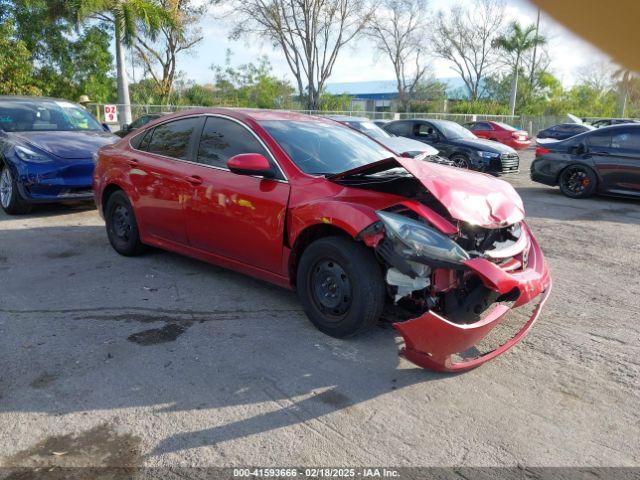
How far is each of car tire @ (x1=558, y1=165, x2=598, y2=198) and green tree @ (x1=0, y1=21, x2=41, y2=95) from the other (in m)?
19.9

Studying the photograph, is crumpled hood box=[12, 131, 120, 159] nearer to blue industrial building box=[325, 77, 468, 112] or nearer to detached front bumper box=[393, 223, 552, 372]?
detached front bumper box=[393, 223, 552, 372]

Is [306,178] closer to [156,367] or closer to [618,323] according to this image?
[156,367]

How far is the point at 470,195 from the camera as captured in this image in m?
3.56

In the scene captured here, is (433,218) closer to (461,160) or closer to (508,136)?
(461,160)

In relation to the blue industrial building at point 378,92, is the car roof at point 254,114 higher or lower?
lower

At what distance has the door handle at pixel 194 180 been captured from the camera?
15.1 feet

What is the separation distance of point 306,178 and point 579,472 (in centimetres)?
252

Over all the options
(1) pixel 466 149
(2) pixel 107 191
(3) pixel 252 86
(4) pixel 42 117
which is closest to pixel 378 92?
(3) pixel 252 86

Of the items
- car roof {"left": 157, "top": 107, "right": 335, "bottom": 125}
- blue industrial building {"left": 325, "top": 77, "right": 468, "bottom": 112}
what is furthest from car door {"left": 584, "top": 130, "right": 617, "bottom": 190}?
blue industrial building {"left": 325, "top": 77, "right": 468, "bottom": 112}

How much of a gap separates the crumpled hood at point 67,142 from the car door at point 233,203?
364 cm

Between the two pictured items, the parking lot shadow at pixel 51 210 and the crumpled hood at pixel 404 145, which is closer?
the parking lot shadow at pixel 51 210

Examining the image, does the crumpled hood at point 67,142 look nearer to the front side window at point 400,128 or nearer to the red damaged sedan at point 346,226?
the red damaged sedan at point 346,226

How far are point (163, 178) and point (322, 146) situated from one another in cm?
156

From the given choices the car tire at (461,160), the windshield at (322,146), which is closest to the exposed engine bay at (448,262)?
the windshield at (322,146)
